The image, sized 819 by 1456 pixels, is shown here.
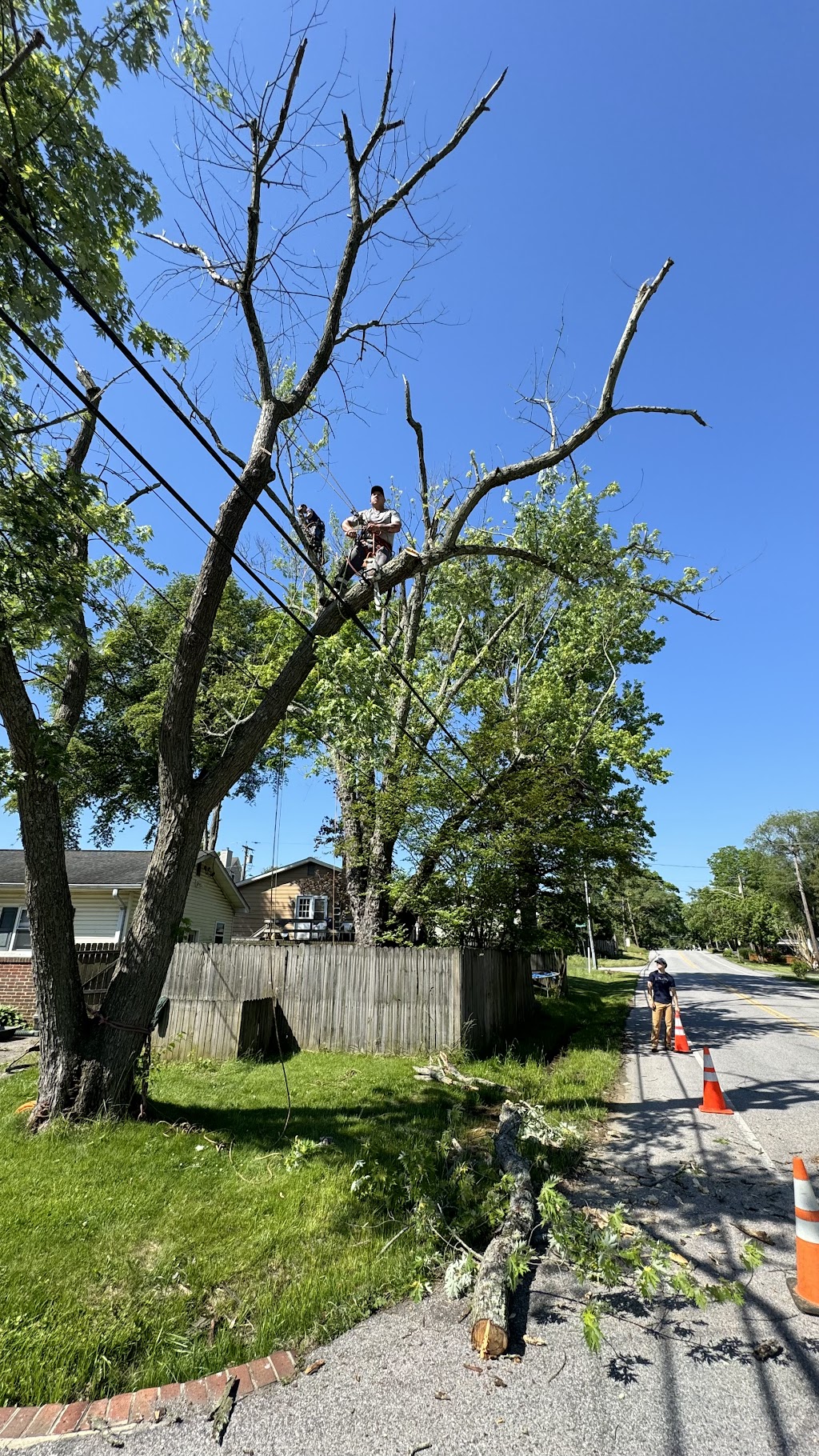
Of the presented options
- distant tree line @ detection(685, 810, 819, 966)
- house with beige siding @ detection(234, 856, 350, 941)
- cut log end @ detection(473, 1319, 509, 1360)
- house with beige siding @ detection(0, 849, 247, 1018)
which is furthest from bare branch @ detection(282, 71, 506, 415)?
distant tree line @ detection(685, 810, 819, 966)

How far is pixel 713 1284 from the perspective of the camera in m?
4.04

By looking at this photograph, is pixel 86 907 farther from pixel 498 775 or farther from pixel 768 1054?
pixel 768 1054

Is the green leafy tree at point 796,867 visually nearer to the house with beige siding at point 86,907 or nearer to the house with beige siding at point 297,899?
the house with beige siding at point 297,899

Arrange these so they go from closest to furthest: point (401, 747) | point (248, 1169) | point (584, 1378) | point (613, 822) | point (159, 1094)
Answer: point (584, 1378), point (248, 1169), point (159, 1094), point (401, 747), point (613, 822)

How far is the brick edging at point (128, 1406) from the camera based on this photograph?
9.58 ft

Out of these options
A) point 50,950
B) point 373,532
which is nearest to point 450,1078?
point 50,950

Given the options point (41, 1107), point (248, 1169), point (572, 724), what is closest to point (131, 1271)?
point (248, 1169)

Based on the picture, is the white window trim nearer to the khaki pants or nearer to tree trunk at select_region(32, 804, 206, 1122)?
tree trunk at select_region(32, 804, 206, 1122)

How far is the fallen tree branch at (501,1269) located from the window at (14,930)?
1527 centimetres

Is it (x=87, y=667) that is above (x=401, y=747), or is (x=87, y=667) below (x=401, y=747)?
below

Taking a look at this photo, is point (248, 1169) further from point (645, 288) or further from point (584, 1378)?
point (645, 288)

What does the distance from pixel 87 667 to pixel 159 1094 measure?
494 cm

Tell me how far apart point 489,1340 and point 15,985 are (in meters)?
16.1

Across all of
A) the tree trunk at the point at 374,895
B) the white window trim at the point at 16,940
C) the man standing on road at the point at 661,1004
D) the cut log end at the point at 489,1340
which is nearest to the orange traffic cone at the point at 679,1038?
the man standing on road at the point at 661,1004
